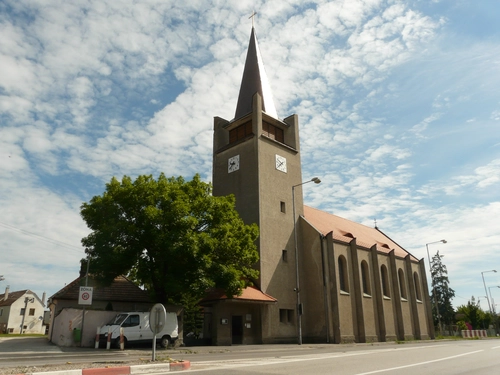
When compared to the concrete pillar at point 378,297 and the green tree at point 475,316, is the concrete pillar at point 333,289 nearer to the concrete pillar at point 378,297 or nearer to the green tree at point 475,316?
the concrete pillar at point 378,297

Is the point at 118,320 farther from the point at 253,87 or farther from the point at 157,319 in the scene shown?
the point at 253,87

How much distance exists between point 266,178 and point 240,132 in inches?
229

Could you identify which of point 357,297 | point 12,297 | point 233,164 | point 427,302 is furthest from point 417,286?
point 12,297

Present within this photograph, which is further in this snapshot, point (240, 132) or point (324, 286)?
point (240, 132)

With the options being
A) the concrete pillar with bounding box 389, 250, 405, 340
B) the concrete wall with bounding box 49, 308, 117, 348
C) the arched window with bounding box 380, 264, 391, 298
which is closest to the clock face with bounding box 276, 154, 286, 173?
the arched window with bounding box 380, 264, 391, 298

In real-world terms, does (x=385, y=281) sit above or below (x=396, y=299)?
above

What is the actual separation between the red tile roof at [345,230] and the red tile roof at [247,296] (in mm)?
8587

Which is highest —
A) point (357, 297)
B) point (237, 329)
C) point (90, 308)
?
point (357, 297)

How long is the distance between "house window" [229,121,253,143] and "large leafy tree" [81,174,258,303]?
39.2ft

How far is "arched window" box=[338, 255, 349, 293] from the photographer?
111ft

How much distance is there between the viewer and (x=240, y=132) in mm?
35906

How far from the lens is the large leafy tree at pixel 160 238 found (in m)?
22.0

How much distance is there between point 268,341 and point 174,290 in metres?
9.97

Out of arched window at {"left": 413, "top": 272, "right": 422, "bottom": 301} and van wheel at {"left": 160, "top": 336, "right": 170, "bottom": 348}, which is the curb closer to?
van wheel at {"left": 160, "top": 336, "right": 170, "bottom": 348}
